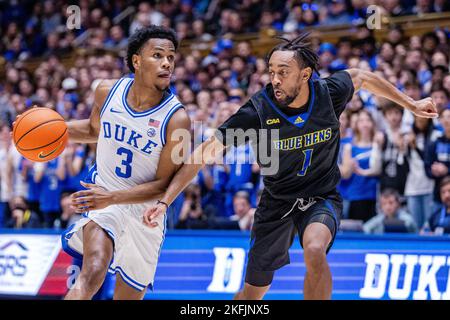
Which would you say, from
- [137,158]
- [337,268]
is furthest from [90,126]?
[337,268]

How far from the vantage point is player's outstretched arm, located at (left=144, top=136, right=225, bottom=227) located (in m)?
4.75

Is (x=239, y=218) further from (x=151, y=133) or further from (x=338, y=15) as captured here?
(x=338, y=15)

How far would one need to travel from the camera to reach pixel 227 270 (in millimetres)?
7270

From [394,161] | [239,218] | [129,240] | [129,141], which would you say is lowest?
[239,218]

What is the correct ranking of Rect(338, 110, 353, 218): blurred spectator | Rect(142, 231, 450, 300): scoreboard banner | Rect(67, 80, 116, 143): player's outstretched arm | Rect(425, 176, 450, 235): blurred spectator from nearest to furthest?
Rect(67, 80, 116, 143): player's outstretched arm
Rect(142, 231, 450, 300): scoreboard banner
Rect(425, 176, 450, 235): blurred spectator
Rect(338, 110, 353, 218): blurred spectator

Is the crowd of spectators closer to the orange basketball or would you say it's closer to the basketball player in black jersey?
the basketball player in black jersey

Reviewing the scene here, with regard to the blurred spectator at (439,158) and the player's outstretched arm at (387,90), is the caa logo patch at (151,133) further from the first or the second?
the blurred spectator at (439,158)

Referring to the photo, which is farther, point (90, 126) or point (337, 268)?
point (337, 268)

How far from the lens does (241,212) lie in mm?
8195

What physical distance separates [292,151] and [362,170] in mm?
3176

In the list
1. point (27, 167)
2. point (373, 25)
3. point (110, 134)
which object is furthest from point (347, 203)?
point (27, 167)

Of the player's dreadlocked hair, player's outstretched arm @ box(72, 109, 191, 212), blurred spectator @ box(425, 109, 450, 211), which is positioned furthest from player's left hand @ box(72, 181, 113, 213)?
blurred spectator @ box(425, 109, 450, 211)
